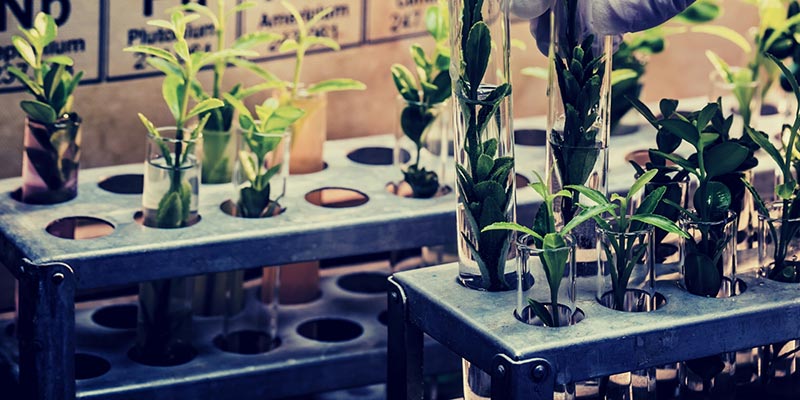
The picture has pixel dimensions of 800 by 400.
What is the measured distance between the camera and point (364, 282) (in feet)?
6.72

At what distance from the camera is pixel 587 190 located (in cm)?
138

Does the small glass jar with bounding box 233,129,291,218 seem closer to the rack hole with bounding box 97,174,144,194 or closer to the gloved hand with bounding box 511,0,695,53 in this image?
the rack hole with bounding box 97,174,144,194

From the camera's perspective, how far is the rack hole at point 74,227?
1.63 metres

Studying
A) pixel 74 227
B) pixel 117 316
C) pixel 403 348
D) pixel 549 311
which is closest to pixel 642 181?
pixel 549 311

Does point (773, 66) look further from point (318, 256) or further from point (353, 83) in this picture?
point (318, 256)

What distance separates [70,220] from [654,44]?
945 millimetres

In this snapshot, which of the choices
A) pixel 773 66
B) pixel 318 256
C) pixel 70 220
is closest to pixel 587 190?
pixel 318 256

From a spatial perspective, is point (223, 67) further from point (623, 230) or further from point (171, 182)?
point (623, 230)

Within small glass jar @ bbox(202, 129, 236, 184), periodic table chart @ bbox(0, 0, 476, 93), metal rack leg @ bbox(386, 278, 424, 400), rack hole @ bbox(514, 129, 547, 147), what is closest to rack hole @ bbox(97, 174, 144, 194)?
small glass jar @ bbox(202, 129, 236, 184)

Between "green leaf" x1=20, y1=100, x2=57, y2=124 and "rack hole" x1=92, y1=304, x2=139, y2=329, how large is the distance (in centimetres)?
30

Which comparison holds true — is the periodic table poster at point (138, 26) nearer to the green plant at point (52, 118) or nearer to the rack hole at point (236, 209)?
the green plant at point (52, 118)

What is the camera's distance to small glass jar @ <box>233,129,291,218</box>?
1.69m

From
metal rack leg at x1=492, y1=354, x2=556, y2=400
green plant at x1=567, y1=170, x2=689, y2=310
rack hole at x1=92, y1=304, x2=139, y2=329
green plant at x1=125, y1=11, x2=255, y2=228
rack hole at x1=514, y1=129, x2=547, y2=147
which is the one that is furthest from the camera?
rack hole at x1=514, y1=129, x2=547, y2=147

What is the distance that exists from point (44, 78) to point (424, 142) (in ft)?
1.65
